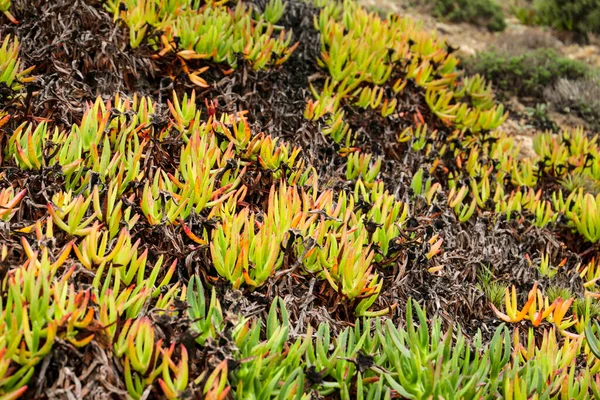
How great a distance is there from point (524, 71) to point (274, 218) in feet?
15.9

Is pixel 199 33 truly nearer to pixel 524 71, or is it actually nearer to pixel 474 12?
pixel 524 71

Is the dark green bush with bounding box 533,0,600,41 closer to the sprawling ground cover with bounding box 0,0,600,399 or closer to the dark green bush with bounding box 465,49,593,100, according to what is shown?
the dark green bush with bounding box 465,49,593,100

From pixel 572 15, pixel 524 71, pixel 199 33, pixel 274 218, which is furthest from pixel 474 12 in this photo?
pixel 274 218

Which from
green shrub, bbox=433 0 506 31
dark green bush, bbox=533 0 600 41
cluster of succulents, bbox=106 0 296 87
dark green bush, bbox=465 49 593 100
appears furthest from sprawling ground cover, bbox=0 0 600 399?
dark green bush, bbox=533 0 600 41

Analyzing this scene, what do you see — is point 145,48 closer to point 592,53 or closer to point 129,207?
point 129,207

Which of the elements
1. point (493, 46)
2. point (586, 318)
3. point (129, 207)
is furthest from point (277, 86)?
point (493, 46)

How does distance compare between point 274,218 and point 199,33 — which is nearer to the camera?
point 274,218

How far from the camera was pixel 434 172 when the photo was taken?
16.1 feet

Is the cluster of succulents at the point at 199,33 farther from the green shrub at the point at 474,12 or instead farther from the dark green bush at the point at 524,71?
the green shrub at the point at 474,12

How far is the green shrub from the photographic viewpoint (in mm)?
8766

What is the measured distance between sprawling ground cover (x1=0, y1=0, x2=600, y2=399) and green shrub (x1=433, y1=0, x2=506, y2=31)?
311cm

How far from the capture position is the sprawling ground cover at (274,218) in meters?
2.52

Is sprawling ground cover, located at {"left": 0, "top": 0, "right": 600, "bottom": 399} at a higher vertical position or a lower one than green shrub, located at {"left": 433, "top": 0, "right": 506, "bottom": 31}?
lower

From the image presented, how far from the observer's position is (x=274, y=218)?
11.2 ft
